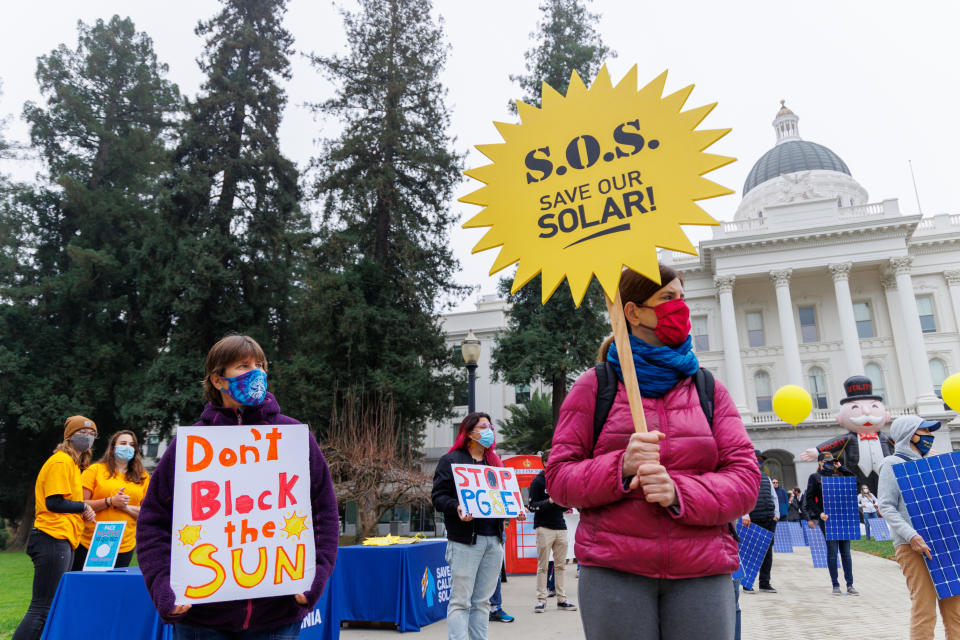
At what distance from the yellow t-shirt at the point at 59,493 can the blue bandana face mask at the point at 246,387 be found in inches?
155

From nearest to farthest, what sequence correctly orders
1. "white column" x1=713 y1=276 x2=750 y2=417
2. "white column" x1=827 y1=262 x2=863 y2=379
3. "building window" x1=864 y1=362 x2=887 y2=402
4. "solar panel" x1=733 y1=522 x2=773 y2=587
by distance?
"solar panel" x1=733 y1=522 x2=773 y2=587, "white column" x1=827 y1=262 x2=863 y2=379, "white column" x1=713 y1=276 x2=750 y2=417, "building window" x1=864 y1=362 x2=887 y2=402

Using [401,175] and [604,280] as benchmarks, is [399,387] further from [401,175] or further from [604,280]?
[604,280]

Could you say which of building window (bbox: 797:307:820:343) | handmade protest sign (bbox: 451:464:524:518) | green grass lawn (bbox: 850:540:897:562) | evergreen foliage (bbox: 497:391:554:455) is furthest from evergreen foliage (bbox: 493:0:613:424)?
building window (bbox: 797:307:820:343)

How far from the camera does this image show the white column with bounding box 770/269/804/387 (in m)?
41.6

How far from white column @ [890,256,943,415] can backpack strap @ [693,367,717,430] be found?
44400 mm

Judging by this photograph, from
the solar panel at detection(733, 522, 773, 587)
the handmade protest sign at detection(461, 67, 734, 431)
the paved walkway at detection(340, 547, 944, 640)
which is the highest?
the handmade protest sign at detection(461, 67, 734, 431)

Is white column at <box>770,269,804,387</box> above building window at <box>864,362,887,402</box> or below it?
above

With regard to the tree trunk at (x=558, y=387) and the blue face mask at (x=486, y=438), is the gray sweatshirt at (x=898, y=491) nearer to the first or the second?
the blue face mask at (x=486, y=438)

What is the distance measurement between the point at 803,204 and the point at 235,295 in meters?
37.3

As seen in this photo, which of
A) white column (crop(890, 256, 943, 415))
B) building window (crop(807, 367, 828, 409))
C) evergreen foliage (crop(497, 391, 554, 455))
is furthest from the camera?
building window (crop(807, 367, 828, 409))

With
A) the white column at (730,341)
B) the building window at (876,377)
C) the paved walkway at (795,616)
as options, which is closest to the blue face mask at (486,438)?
the paved walkway at (795,616)

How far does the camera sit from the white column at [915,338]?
38.9 metres

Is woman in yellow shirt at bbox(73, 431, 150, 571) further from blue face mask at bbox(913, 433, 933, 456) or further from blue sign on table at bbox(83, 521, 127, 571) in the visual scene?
blue face mask at bbox(913, 433, 933, 456)

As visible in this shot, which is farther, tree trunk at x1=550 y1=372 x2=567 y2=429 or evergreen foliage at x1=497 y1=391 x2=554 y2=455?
evergreen foliage at x1=497 y1=391 x2=554 y2=455
